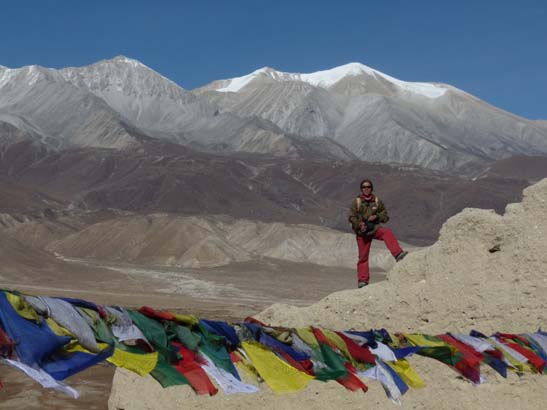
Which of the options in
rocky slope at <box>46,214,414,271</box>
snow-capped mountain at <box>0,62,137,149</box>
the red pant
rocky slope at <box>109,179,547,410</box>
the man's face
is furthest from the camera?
snow-capped mountain at <box>0,62,137,149</box>

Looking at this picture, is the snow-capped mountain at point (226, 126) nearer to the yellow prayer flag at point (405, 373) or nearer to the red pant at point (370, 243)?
the red pant at point (370, 243)

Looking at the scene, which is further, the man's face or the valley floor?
the valley floor

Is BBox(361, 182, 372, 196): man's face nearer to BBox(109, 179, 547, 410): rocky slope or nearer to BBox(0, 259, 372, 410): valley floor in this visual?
BBox(109, 179, 547, 410): rocky slope

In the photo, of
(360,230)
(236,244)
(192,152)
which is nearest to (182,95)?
(192,152)

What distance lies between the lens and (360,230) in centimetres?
861

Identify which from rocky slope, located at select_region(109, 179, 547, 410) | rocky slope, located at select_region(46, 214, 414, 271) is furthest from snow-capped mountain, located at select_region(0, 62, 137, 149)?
rocky slope, located at select_region(109, 179, 547, 410)

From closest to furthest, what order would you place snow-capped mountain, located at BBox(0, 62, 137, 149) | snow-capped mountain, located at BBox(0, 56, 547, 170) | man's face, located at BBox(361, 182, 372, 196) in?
man's face, located at BBox(361, 182, 372, 196)
snow-capped mountain, located at BBox(0, 62, 137, 149)
snow-capped mountain, located at BBox(0, 56, 547, 170)

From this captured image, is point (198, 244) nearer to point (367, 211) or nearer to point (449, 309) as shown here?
point (367, 211)

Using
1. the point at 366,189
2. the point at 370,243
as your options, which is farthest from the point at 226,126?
the point at 366,189

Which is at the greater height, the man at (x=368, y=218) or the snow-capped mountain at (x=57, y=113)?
the snow-capped mountain at (x=57, y=113)

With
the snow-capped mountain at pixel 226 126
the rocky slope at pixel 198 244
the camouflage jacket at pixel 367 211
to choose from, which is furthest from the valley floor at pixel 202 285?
the snow-capped mountain at pixel 226 126

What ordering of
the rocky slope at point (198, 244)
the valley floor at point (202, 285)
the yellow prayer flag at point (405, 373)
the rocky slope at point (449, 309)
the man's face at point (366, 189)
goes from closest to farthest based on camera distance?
the yellow prayer flag at point (405, 373)
the rocky slope at point (449, 309)
the man's face at point (366, 189)
the valley floor at point (202, 285)
the rocky slope at point (198, 244)

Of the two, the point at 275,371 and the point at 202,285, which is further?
the point at 202,285

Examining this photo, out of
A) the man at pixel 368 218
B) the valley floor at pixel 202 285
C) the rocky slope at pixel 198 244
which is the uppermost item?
the man at pixel 368 218
